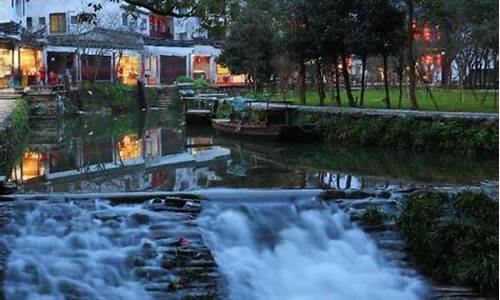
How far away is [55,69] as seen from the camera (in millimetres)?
48812

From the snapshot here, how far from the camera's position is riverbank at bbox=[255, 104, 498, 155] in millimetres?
17781

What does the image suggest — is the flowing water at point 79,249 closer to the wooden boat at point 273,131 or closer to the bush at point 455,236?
the bush at point 455,236

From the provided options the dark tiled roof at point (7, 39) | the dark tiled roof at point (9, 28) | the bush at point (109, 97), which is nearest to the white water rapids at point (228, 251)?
the dark tiled roof at point (7, 39)

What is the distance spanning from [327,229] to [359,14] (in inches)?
570

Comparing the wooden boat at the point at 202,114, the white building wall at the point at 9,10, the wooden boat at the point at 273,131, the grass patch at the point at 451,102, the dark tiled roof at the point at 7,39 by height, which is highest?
the white building wall at the point at 9,10

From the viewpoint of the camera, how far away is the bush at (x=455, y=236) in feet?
29.1

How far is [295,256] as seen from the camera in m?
9.57

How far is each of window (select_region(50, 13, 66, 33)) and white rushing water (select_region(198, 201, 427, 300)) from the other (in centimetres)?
4537

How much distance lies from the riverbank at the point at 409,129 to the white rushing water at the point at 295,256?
828 cm

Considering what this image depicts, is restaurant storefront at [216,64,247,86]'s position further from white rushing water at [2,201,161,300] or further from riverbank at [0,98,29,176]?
white rushing water at [2,201,161,300]

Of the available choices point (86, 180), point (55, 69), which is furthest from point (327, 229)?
point (55, 69)

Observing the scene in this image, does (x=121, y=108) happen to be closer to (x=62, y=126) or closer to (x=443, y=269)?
(x=62, y=126)

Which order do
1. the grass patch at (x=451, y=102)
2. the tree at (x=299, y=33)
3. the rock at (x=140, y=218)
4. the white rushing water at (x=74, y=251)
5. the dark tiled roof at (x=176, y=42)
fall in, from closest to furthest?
Answer: the white rushing water at (x=74, y=251), the rock at (x=140, y=218), the grass patch at (x=451, y=102), the tree at (x=299, y=33), the dark tiled roof at (x=176, y=42)

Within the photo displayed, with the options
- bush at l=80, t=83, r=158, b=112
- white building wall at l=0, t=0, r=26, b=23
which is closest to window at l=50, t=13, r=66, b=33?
white building wall at l=0, t=0, r=26, b=23
